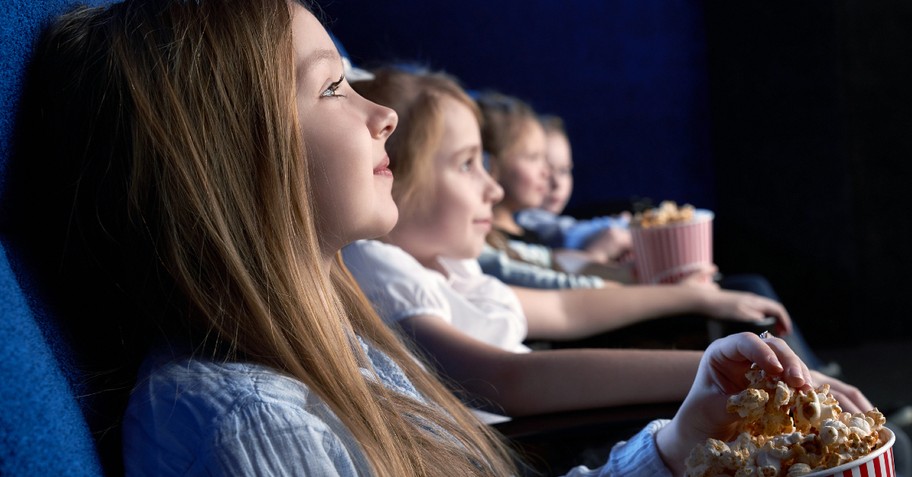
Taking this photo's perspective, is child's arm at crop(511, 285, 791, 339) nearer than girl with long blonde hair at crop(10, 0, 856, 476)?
No

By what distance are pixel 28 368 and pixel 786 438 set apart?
484 millimetres

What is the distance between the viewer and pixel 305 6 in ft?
2.83

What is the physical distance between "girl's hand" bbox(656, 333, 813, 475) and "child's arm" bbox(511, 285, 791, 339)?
621 millimetres

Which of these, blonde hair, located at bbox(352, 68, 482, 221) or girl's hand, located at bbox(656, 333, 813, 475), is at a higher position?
blonde hair, located at bbox(352, 68, 482, 221)

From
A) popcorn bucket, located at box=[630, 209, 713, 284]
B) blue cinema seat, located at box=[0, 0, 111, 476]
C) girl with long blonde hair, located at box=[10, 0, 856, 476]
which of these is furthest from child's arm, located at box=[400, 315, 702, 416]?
popcorn bucket, located at box=[630, 209, 713, 284]

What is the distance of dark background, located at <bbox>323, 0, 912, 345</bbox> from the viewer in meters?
3.06

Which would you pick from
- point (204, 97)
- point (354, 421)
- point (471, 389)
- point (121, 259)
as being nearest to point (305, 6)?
point (204, 97)

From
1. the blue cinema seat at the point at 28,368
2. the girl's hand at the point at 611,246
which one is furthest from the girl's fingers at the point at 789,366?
the girl's hand at the point at 611,246

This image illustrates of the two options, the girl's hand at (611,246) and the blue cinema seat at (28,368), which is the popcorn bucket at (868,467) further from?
the girl's hand at (611,246)

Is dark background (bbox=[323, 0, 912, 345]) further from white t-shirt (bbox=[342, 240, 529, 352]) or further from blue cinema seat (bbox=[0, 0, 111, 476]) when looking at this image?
blue cinema seat (bbox=[0, 0, 111, 476])

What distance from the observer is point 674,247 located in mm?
1741

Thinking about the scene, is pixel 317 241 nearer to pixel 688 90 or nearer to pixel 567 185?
pixel 567 185

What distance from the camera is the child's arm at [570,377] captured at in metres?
1.04

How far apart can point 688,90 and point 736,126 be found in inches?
11.9
